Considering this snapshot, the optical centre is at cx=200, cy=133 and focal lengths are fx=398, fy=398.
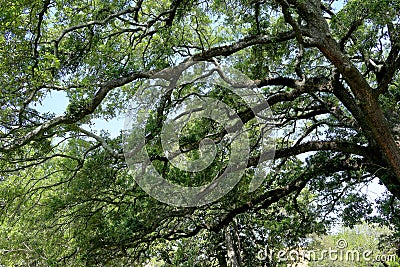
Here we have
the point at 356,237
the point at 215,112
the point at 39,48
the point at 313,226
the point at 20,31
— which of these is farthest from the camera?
the point at 356,237

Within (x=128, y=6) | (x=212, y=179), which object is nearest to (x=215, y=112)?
(x=212, y=179)

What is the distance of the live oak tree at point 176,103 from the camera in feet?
16.8

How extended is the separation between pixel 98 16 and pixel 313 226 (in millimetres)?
5008

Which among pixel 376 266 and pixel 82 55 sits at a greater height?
pixel 82 55

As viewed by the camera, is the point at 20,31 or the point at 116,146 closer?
the point at 20,31

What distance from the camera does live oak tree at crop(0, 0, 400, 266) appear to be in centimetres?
511

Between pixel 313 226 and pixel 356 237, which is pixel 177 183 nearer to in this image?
pixel 313 226

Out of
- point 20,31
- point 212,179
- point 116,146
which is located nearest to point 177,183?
point 212,179

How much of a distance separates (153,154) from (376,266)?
416 centimetres

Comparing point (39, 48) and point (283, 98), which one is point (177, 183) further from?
point (39, 48)

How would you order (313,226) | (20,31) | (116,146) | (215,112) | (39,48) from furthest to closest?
(313,226) < (215,112) < (116,146) < (39,48) < (20,31)

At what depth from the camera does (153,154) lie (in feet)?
19.0

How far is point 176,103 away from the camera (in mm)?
6211

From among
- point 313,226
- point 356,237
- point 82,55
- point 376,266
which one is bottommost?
point 376,266
